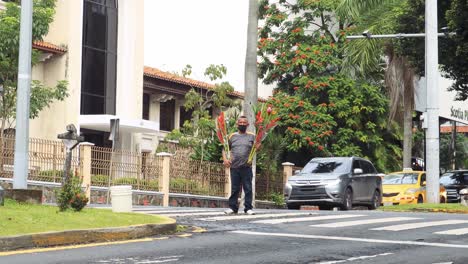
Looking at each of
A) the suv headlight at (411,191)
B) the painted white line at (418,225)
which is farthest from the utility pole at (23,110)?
the suv headlight at (411,191)

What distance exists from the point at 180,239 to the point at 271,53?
27936 mm

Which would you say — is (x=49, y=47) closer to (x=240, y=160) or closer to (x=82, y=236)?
(x=240, y=160)

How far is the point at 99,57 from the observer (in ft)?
113

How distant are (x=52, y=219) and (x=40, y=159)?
11.8 metres

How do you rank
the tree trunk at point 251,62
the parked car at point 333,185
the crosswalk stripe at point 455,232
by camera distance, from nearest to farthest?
the crosswalk stripe at point 455,232 < the parked car at point 333,185 < the tree trunk at point 251,62

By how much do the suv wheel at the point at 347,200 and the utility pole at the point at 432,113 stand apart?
2719mm

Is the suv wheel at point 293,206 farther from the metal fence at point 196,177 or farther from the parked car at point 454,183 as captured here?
the parked car at point 454,183

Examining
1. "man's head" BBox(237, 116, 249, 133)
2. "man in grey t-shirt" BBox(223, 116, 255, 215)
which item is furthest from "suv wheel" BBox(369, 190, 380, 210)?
"man's head" BBox(237, 116, 249, 133)

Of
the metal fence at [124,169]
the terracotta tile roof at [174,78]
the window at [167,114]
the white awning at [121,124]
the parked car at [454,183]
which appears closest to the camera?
the metal fence at [124,169]

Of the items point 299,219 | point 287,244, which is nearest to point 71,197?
point 287,244

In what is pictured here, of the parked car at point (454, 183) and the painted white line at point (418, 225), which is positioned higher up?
the parked car at point (454, 183)

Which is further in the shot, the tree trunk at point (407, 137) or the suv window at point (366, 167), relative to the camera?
the tree trunk at point (407, 137)

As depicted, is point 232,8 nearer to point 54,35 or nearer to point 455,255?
point 54,35

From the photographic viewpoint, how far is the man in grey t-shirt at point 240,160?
15.7 m
